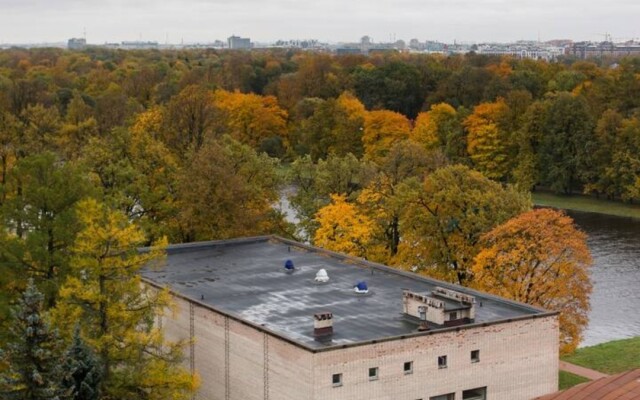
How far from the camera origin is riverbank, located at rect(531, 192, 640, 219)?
12106cm

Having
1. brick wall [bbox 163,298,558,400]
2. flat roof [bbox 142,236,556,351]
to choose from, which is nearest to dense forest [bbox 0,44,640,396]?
brick wall [bbox 163,298,558,400]

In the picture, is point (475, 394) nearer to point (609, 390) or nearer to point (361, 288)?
point (609, 390)

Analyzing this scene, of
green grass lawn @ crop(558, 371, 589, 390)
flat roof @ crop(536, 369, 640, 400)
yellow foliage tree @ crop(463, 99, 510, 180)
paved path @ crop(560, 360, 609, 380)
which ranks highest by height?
flat roof @ crop(536, 369, 640, 400)

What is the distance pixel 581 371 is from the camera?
59688mm

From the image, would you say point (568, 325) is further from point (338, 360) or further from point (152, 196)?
point (152, 196)

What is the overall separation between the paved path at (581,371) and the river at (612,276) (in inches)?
266

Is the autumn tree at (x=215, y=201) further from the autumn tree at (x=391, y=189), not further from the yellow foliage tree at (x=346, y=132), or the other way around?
the yellow foliage tree at (x=346, y=132)

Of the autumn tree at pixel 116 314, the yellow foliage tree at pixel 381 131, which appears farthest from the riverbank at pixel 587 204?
the autumn tree at pixel 116 314

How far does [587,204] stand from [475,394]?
82.9m

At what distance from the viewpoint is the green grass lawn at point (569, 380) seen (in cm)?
5654

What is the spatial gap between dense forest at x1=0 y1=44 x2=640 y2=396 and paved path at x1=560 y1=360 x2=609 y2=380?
2450 millimetres

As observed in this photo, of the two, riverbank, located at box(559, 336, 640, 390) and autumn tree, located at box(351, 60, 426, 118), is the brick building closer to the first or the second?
riverbank, located at box(559, 336, 640, 390)

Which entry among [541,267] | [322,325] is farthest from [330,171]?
[322,325]

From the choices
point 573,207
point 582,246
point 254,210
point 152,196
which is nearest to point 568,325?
point 582,246
